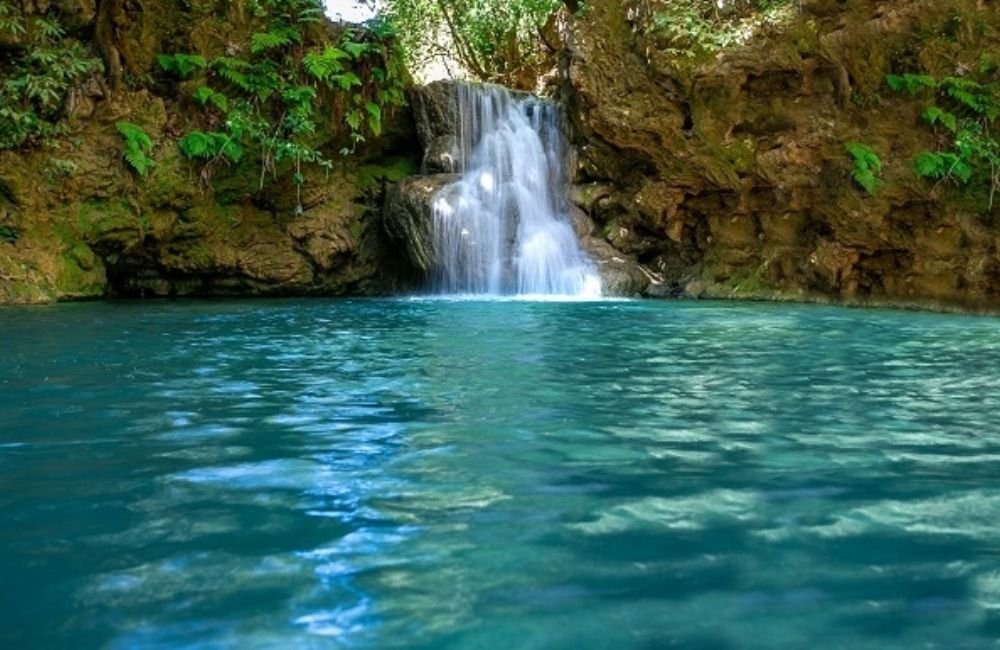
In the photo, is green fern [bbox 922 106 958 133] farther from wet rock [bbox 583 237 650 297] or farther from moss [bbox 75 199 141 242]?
moss [bbox 75 199 141 242]

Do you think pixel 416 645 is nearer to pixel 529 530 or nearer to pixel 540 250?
pixel 529 530

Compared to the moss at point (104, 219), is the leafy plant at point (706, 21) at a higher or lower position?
higher

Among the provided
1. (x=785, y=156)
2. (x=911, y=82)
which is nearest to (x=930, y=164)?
(x=911, y=82)

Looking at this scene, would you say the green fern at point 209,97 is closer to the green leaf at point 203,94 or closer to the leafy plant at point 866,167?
the green leaf at point 203,94

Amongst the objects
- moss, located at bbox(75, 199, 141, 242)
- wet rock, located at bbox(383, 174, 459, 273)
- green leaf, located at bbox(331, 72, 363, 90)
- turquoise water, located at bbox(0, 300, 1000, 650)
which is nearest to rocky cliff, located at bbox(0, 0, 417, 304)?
moss, located at bbox(75, 199, 141, 242)

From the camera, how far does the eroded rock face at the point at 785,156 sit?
52.2 ft

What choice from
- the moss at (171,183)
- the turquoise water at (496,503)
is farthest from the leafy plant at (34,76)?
the turquoise water at (496,503)

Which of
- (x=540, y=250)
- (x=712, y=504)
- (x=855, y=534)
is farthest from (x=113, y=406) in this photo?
(x=540, y=250)

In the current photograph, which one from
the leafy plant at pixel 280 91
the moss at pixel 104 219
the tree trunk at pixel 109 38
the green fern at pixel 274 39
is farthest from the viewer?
the green fern at pixel 274 39

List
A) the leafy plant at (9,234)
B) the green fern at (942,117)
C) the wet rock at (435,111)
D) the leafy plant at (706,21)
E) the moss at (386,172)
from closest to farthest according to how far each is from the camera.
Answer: the leafy plant at (9,234) < the green fern at (942,117) < the leafy plant at (706,21) < the moss at (386,172) < the wet rock at (435,111)

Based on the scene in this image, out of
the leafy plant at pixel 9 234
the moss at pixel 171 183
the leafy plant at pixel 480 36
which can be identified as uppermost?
the leafy plant at pixel 480 36

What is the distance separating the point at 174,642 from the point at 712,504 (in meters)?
2.10

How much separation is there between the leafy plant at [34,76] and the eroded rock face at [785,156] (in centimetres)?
885

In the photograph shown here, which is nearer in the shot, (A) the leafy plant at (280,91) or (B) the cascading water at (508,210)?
(A) the leafy plant at (280,91)
